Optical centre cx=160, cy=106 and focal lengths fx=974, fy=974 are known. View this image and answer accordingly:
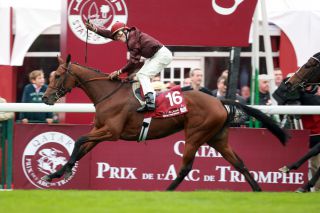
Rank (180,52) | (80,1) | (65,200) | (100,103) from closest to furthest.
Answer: (65,200) → (100,103) → (80,1) → (180,52)

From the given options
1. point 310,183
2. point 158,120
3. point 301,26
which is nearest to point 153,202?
point 158,120

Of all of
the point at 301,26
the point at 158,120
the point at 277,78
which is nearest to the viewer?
the point at 158,120

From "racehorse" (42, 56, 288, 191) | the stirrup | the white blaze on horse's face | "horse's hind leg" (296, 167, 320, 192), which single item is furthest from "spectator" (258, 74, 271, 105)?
the stirrup

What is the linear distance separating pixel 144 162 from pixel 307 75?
250cm

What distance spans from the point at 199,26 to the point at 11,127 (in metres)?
3.04

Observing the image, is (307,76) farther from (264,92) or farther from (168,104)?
(264,92)

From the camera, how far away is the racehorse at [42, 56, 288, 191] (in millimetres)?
11828

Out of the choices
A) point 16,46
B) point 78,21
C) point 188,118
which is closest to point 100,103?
point 188,118

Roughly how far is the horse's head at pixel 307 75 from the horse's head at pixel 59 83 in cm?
270

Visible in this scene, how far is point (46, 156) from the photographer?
12852 mm

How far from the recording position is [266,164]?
12.9m

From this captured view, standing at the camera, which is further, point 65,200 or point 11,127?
point 11,127

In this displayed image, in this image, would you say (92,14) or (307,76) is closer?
(307,76)

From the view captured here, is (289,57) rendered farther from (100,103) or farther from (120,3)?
(100,103)
